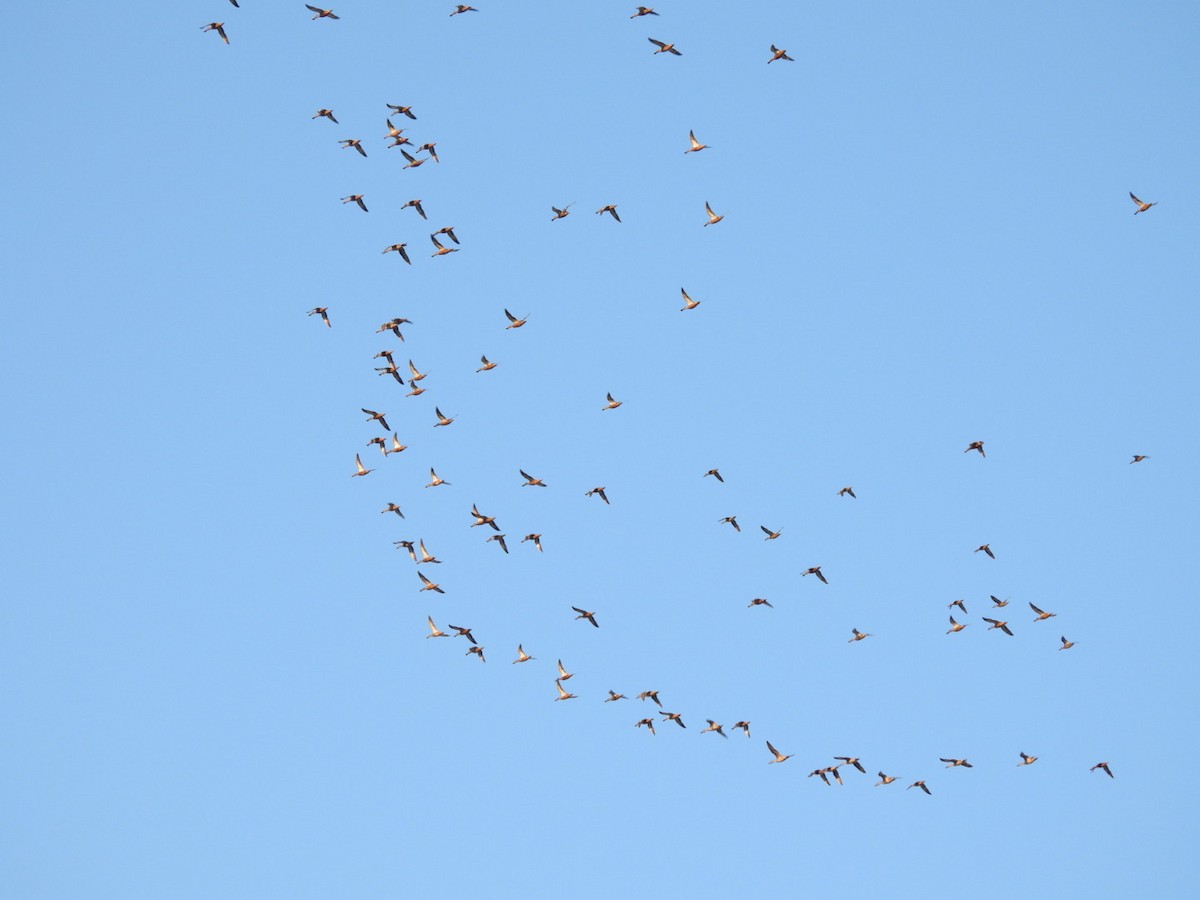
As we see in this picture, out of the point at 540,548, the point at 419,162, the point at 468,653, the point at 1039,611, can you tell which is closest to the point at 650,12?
the point at 419,162

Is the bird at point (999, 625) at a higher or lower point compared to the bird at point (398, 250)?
lower

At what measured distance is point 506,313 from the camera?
344 feet

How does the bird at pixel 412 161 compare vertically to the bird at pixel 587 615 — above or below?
above

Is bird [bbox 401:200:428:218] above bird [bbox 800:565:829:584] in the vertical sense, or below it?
above

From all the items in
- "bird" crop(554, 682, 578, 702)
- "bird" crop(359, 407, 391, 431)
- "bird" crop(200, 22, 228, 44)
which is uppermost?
"bird" crop(200, 22, 228, 44)

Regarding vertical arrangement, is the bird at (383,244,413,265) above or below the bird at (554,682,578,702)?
above

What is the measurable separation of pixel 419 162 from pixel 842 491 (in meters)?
32.4

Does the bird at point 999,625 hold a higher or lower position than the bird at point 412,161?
lower

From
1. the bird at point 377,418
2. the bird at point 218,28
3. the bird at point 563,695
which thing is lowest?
the bird at point 563,695

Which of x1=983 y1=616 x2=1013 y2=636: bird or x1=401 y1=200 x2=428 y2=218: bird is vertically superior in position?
x1=401 y1=200 x2=428 y2=218: bird

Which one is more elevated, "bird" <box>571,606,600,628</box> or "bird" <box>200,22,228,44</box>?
"bird" <box>200,22,228,44</box>

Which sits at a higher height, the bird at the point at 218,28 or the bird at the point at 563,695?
the bird at the point at 218,28

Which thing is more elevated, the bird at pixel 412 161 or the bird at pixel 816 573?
the bird at pixel 412 161

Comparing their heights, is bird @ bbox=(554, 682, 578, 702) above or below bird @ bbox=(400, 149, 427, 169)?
below
